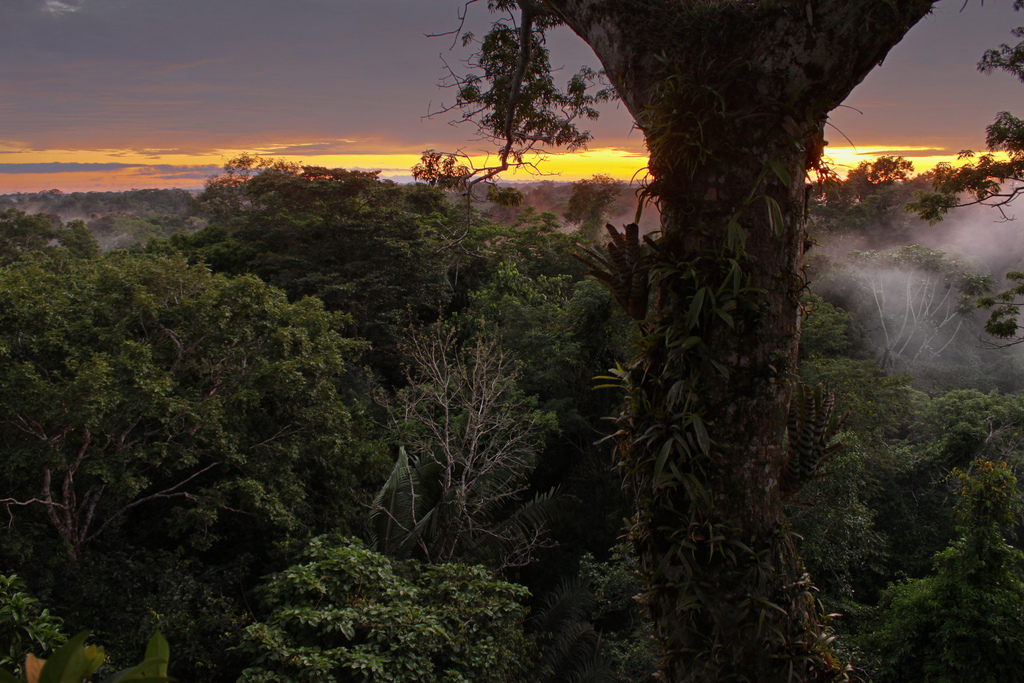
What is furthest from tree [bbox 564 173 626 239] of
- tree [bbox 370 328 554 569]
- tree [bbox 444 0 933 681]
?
tree [bbox 444 0 933 681]

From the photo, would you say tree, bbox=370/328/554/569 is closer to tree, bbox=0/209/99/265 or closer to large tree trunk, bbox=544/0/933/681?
large tree trunk, bbox=544/0/933/681

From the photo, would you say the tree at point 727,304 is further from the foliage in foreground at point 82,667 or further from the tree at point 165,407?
the tree at point 165,407

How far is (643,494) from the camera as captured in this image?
177 cm

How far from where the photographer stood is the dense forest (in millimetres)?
5293

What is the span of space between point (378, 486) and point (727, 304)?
8.39 m

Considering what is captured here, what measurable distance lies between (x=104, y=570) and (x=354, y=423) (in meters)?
3.34

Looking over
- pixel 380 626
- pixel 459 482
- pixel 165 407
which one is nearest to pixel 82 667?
pixel 380 626

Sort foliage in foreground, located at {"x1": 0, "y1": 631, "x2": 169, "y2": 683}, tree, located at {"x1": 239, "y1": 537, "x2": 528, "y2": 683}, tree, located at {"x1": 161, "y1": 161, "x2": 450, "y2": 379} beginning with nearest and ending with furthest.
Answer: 1. foliage in foreground, located at {"x1": 0, "y1": 631, "x2": 169, "y2": 683}
2. tree, located at {"x1": 239, "y1": 537, "x2": 528, "y2": 683}
3. tree, located at {"x1": 161, "y1": 161, "x2": 450, "y2": 379}

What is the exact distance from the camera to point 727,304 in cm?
158

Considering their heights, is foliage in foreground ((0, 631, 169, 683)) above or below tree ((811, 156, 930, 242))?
below

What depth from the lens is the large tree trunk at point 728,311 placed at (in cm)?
159

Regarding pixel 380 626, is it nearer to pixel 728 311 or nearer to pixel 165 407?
pixel 165 407

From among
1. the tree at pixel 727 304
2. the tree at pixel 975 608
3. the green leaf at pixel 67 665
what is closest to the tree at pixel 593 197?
the tree at pixel 975 608

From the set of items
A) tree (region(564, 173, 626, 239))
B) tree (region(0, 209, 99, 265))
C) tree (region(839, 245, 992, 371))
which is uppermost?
tree (region(564, 173, 626, 239))
